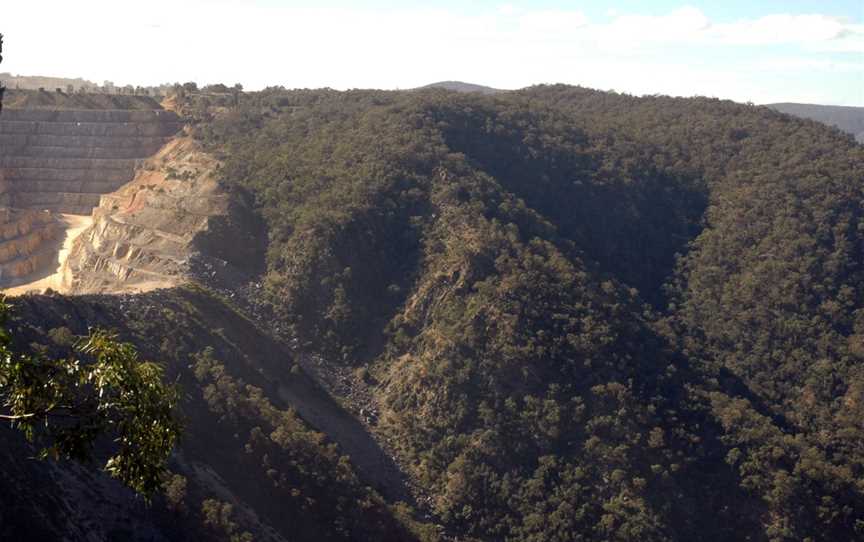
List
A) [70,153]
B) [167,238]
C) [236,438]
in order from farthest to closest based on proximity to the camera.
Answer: [70,153]
[167,238]
[236,438]

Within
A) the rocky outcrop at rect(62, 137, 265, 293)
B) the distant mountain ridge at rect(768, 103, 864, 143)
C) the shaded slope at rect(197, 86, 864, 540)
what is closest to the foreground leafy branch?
the shaded slope at rect(197, 86, 864, 540)

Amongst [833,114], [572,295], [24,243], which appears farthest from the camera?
[833,114]

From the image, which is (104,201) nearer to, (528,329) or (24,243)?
(24,243)

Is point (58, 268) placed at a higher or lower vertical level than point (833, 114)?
lower

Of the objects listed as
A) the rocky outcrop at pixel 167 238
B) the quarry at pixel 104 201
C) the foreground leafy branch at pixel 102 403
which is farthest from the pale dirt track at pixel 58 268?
the foreground leafy branch at pixel 102 403

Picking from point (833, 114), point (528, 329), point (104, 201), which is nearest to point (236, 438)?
point (528, 329)

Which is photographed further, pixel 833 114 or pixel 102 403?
pixel 833 114

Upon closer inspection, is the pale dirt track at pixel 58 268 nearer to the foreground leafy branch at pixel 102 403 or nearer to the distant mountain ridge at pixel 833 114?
the foreground leafy branch at pixel 102 403

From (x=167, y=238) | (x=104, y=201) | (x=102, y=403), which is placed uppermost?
(x=102, y=403)

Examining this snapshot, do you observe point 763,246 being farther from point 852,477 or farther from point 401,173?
point 401,173
